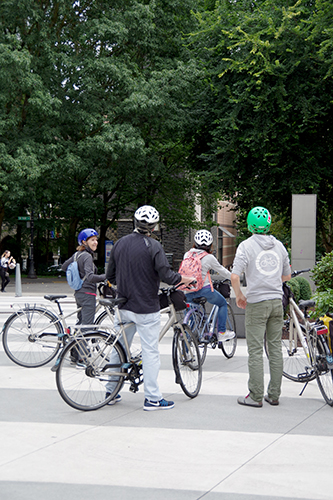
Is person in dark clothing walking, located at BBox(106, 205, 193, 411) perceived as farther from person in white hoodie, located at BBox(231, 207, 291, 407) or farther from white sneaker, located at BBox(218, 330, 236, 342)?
white sneaker, located at BBox(218, 330, 236, 342)

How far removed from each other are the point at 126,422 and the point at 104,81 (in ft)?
74.0

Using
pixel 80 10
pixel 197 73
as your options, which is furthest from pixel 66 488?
pixel 80 10

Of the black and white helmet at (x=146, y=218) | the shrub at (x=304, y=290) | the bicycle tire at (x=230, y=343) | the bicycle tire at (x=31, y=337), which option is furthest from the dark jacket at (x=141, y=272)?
the shrub at (x=304, y=290)

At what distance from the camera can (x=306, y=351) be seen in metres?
6.31

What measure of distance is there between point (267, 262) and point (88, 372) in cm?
198

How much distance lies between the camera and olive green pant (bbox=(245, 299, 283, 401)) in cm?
570

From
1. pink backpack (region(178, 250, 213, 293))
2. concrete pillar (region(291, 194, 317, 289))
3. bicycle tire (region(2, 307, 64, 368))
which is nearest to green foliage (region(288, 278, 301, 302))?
concrete pillar (region(291, 194, 317, 289))

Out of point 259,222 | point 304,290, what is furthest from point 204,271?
point 304,290

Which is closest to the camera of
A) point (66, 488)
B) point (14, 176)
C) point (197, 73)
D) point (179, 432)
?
point (66, 488)

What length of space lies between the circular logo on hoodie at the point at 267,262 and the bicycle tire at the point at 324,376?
0.89 meters

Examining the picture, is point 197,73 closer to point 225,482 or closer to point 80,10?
point 80,10

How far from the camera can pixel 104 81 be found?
25.9m

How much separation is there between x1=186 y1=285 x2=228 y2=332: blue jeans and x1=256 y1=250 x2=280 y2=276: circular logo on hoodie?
208 cm

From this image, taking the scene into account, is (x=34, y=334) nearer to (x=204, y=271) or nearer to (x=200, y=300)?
(x=200, y=300)
